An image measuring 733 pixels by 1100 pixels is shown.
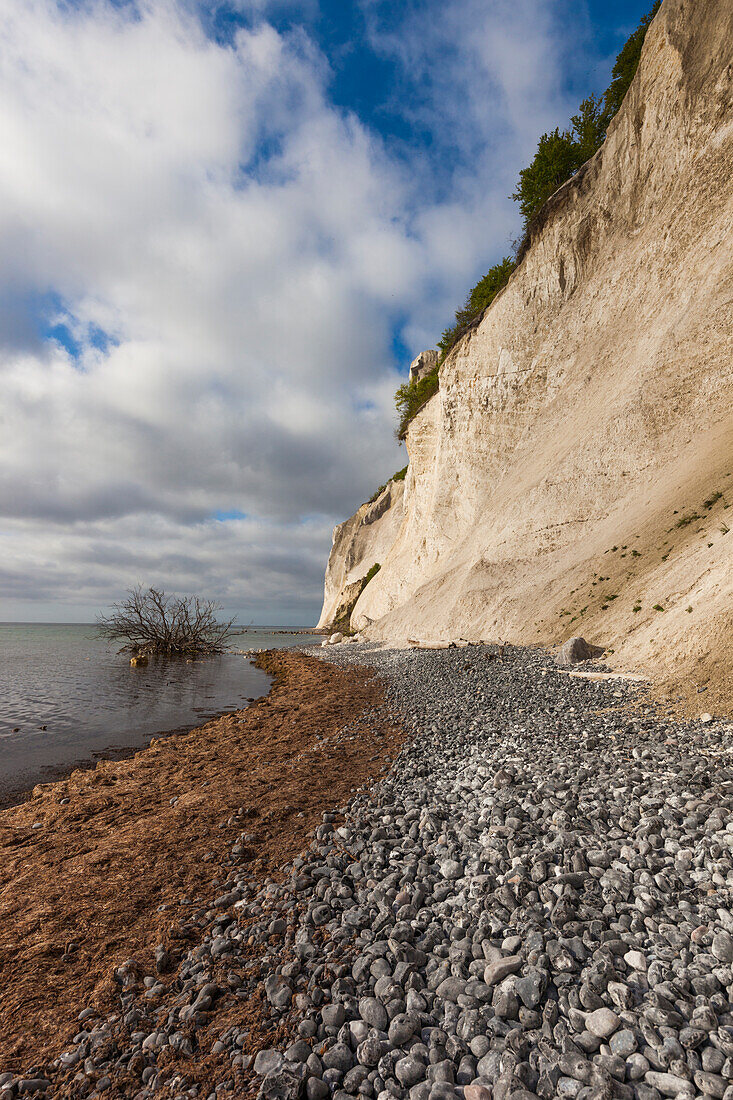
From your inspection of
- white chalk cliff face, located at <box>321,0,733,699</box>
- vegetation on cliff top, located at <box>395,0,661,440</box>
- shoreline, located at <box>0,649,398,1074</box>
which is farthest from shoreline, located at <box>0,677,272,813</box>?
vegetation on cliff top, located at <box>395,0,661,440</box>

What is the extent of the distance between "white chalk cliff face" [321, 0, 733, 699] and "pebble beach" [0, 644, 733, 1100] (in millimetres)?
6838

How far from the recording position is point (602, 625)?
13789 millimetres

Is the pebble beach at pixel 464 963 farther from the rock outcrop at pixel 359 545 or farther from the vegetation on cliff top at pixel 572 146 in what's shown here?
the rock outcrop at pixel 359 545

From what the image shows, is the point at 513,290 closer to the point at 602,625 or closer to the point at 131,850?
the point at 602,625

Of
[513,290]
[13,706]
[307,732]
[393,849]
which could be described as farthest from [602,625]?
[513,290]

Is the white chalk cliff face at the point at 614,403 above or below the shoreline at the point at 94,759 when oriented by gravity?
above

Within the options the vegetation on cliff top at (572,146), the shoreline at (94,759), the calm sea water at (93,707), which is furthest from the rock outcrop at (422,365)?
the shoreline at (94,759)

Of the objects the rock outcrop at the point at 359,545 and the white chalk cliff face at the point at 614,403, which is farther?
the rock outcrop at the point at 359,545

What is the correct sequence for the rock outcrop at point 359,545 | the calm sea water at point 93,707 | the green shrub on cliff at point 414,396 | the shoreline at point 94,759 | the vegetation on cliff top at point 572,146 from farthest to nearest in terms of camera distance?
the rock outcrop at point 359,545, the green shrub on cliff at point 414,396, the vegetation on cliff top at point 572,146, the calm sea water at point 93,707, the shoreline at point 94,759

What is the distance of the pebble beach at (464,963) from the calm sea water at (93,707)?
6941 mm

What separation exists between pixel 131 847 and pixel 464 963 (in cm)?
389

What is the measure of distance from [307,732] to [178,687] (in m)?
12.2

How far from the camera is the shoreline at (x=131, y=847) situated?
3156mm

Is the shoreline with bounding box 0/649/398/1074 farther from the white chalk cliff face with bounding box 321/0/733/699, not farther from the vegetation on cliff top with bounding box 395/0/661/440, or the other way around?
the vegetation on cliff top with bounding box 395/0/661/440
